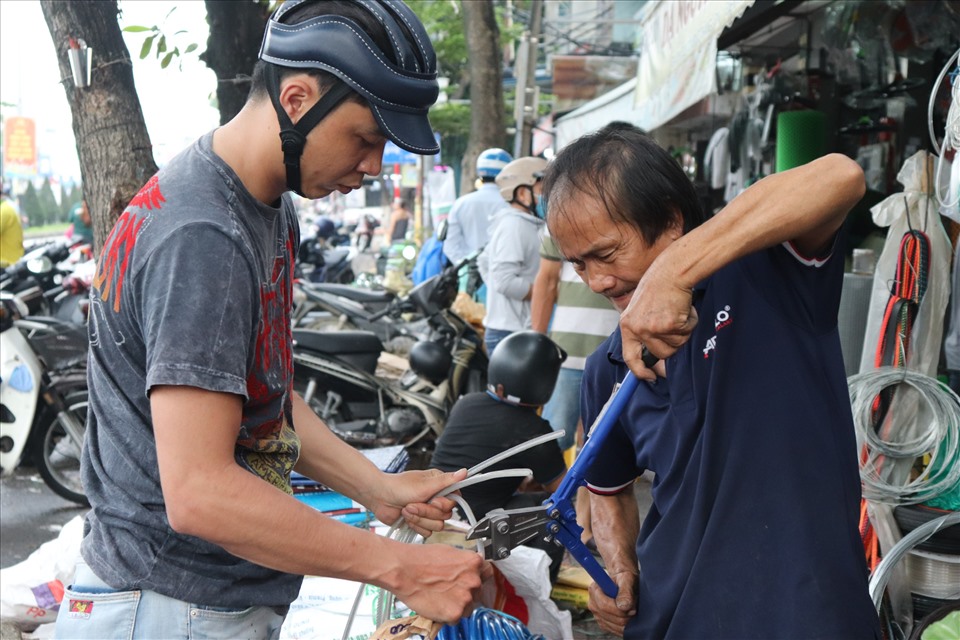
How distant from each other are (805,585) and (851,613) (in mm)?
110

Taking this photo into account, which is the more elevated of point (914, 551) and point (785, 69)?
point (785, 69)

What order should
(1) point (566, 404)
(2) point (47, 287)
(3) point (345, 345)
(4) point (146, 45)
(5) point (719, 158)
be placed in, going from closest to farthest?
(4) point (146, 45) < (1) point (566, 404) < (3) point (345, 345) < (2) point (47, 287) < (5) point (719, 158)

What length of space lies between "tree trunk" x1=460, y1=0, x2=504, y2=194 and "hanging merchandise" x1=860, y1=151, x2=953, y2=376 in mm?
8265

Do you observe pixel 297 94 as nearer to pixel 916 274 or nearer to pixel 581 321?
pixel 916 274

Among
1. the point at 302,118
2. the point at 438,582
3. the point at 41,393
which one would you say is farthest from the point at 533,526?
the point at 41,393

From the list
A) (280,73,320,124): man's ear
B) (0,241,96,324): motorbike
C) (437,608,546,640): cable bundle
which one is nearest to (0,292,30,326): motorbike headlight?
(0,241,96,324): motorbike

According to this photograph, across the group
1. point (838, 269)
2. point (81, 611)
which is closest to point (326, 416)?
point (81, 611)

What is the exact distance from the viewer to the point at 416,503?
2123mm

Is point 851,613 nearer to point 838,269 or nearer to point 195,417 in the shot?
point 838,269

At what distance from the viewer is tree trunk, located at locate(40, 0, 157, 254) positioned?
163 inches

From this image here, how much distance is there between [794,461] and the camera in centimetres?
162

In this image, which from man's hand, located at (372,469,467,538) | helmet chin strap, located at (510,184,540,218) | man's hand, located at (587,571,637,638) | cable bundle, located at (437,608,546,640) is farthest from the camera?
helmet chin strap, located at (510,184,540,218)

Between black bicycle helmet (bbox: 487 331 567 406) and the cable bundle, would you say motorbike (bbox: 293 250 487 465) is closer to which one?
black bicycle helmet (bbox: 487 331 567 406)

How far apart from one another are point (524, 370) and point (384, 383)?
2.52 m
